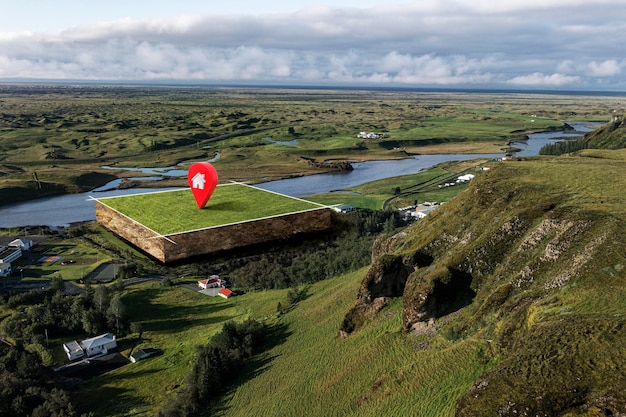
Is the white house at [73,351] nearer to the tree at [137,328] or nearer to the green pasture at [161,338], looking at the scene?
the green pasture at [161,338]

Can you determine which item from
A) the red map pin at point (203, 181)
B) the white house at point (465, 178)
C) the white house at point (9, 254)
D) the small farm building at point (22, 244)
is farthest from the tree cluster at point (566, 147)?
the red map pin at point (203, 181)

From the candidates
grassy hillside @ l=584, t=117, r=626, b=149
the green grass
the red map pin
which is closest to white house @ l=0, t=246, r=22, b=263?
the green grass

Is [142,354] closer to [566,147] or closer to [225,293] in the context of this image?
[225,293]

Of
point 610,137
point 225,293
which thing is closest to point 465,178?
point 610,137

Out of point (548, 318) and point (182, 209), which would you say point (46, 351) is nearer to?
point (548, 318)

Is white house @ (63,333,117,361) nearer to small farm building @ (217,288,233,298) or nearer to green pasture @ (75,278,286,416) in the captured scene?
green pasture @ (75,278,286,416)

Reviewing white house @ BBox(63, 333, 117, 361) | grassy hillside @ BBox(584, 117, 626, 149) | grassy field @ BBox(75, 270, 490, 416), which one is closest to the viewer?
grassy field @ BBox(75, 270, 490, 416)

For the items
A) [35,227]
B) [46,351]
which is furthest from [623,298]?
[35,227]
